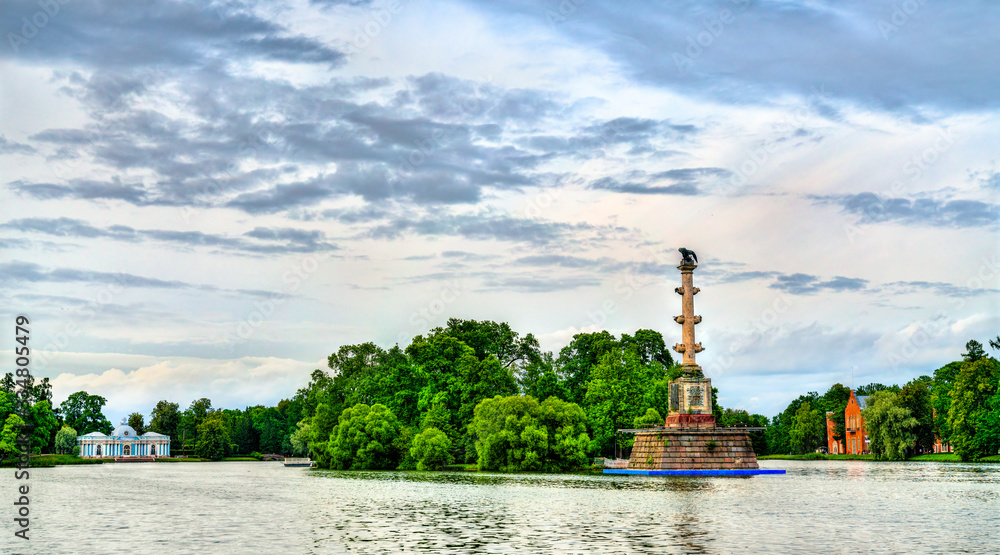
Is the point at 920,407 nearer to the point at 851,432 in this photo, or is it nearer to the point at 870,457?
the point at 870,457

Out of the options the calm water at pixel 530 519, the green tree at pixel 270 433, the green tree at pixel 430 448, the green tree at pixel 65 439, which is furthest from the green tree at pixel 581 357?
the green tree at pixel 65 439

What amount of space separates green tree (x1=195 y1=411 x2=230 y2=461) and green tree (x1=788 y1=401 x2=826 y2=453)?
10195 cm

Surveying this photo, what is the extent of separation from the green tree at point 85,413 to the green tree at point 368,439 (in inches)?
4164

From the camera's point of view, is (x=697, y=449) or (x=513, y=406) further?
(x=513, y=406)

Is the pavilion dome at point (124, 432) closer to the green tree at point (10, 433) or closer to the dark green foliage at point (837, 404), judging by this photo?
the green tree at point (10, 433)

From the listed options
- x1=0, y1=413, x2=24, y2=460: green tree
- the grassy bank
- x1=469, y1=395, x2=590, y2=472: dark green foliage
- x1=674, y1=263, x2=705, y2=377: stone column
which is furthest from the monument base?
x1=0, y1=413, x2=24, y2=460: green tree

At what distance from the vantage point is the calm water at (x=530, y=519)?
90.1 feet

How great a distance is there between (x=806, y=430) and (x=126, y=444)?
418ft

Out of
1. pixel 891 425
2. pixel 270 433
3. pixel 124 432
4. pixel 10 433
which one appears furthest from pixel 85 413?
pixel 891 425

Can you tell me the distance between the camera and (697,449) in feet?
239

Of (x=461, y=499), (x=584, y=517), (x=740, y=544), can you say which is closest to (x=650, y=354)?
(x=461, y=499)

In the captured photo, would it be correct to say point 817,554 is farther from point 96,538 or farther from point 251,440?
point 251,440

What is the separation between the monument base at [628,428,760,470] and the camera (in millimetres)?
72688

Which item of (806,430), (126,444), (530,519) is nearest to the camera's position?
(530,519)
